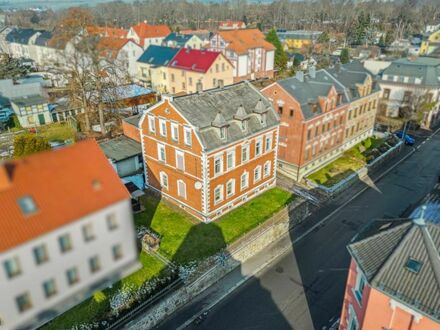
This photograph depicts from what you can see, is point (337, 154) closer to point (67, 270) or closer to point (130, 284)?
point (130, 284)

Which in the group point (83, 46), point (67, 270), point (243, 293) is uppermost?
point (67, 270)

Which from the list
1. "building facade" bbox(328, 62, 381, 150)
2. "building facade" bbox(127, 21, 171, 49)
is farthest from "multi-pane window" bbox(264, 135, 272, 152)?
"building facade" bbox(127, 21, 171, 49)

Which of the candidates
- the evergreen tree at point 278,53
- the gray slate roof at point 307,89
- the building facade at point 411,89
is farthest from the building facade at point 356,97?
the evergreen tree at point 278,53

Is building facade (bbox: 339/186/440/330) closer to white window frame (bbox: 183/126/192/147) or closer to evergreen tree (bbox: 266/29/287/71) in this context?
white window frame (bbox: 183/126/192/147)

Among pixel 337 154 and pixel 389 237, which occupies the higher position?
pixel 389 237

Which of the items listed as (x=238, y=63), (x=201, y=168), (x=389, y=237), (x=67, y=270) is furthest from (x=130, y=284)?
(x=238, y=63)

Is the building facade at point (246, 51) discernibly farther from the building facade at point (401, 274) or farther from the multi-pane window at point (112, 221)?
the multi-pane window at point (112, 221)

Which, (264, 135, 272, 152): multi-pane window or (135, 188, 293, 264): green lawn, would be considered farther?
(264, 135, 272, 152): multi-pane window
